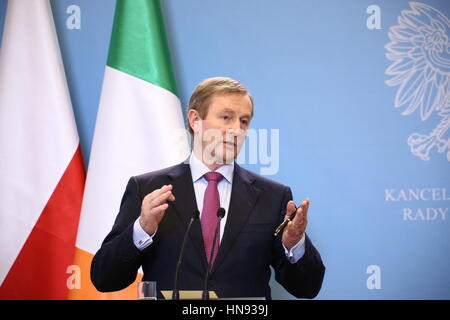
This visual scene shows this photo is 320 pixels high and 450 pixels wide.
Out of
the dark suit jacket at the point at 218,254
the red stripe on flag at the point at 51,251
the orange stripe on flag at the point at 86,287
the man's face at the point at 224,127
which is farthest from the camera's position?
the red stripe on flag at the point at 51,251

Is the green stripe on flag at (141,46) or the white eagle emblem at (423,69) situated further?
the white eagle emblem at (423,69)

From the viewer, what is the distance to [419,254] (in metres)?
3.64

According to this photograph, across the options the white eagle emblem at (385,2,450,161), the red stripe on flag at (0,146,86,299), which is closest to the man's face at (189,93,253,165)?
the red stripe on flag at (0,146,86,299)

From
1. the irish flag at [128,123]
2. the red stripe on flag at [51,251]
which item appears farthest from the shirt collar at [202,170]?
the red stripe on flag at [51,251]

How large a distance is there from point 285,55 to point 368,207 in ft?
3.52

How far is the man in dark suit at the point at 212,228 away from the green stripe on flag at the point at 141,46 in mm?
817

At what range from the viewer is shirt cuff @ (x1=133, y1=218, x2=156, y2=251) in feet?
7.48

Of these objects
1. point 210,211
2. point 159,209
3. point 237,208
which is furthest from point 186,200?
point 159,209

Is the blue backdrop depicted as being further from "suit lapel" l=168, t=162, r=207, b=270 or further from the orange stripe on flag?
"suit lapel" l=168, t=162, r=207, b=270

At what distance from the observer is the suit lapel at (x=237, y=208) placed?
8.07ft

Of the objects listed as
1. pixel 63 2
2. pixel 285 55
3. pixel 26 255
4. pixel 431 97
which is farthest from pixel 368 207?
pixel 63 2

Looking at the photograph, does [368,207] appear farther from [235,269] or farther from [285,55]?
[235,269]

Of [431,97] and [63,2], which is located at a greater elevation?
[63,2]

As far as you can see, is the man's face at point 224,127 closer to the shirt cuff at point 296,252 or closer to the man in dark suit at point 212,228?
the man in dark suit at point 212,228
